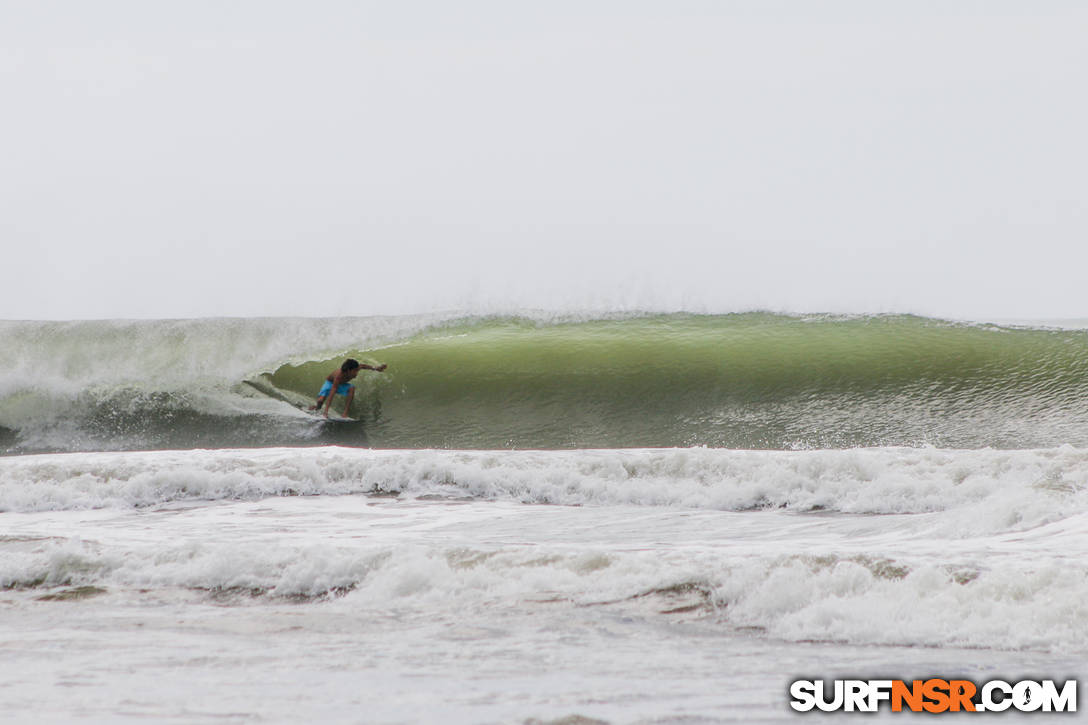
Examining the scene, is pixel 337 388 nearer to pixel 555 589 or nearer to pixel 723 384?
pixel 723 384

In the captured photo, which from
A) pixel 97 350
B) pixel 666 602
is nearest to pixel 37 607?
pixel 666 602

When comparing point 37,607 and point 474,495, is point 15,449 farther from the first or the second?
point 37,607

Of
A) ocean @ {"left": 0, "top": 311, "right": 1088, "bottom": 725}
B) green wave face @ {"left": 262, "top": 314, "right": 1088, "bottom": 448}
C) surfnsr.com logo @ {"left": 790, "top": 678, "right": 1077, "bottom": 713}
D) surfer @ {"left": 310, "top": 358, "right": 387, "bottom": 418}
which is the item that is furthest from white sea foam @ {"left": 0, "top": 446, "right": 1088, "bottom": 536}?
surfnsr.com logo @ {"left": 790, "top": 678, "right": 1077, "bottom": 713}

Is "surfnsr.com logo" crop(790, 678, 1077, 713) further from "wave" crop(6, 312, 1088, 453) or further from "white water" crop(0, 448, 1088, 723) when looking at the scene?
"wave" crop(6, 312, 1088, 453)

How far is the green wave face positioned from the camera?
7.72 meters

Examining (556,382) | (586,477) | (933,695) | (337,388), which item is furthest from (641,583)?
(337,388)

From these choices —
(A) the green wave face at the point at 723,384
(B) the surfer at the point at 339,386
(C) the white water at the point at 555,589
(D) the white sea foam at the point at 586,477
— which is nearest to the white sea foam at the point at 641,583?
(C) the white water at the point at 555,589

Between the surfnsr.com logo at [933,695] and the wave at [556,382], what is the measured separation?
5.22 metres

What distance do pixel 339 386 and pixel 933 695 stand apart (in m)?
7.27

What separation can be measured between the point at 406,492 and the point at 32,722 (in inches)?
153

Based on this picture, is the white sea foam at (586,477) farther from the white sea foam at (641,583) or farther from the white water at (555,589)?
the white sea foam at (641,583)

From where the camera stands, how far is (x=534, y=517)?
518 cm

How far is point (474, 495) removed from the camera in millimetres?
5922

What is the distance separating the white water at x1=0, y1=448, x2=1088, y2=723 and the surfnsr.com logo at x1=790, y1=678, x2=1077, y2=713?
77 mm
